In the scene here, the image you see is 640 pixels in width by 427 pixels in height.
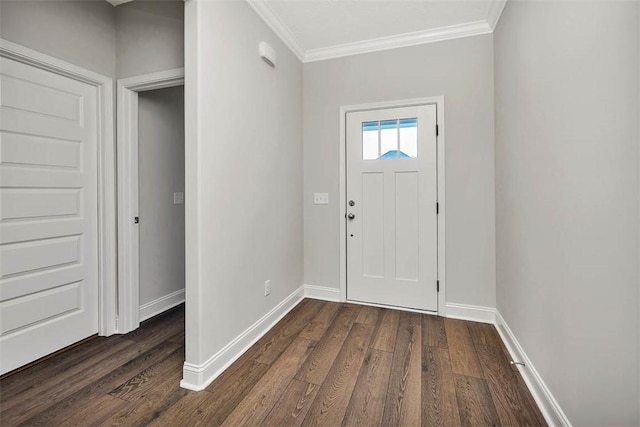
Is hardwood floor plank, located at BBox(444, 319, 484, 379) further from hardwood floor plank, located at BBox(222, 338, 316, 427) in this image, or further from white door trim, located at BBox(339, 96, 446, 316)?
hardwood floor plank, located at BBox(222, 338, 316, 427)

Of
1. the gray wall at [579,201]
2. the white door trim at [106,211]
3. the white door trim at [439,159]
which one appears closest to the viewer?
the gray wall at [579,201]

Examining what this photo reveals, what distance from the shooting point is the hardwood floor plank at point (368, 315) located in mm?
2559

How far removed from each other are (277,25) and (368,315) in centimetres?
271

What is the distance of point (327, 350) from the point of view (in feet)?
6.83

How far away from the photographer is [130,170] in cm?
238

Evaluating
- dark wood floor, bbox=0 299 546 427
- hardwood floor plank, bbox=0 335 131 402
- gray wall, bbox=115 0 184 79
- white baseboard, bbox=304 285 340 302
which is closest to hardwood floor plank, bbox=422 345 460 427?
dark wood floor, bbox=0 299 546 427

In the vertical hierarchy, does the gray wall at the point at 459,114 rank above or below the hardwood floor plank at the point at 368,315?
above

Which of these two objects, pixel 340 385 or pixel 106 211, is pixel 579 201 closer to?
pixel 340 385

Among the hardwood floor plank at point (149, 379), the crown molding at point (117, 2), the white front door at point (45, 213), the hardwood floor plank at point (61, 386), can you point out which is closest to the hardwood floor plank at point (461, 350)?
the hardwood floor plank at point (149, 379)

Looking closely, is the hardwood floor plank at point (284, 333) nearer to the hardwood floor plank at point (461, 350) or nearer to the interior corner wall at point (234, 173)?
the interior corner wall at point (234, 173)

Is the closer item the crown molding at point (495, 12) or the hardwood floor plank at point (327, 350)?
the hardwood floor plank at point (327, 350)

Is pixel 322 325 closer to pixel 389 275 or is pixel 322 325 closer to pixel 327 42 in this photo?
pixel 389 275

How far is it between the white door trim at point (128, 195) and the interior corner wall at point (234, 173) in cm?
76

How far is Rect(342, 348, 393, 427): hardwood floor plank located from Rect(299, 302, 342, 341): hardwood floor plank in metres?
0.47
